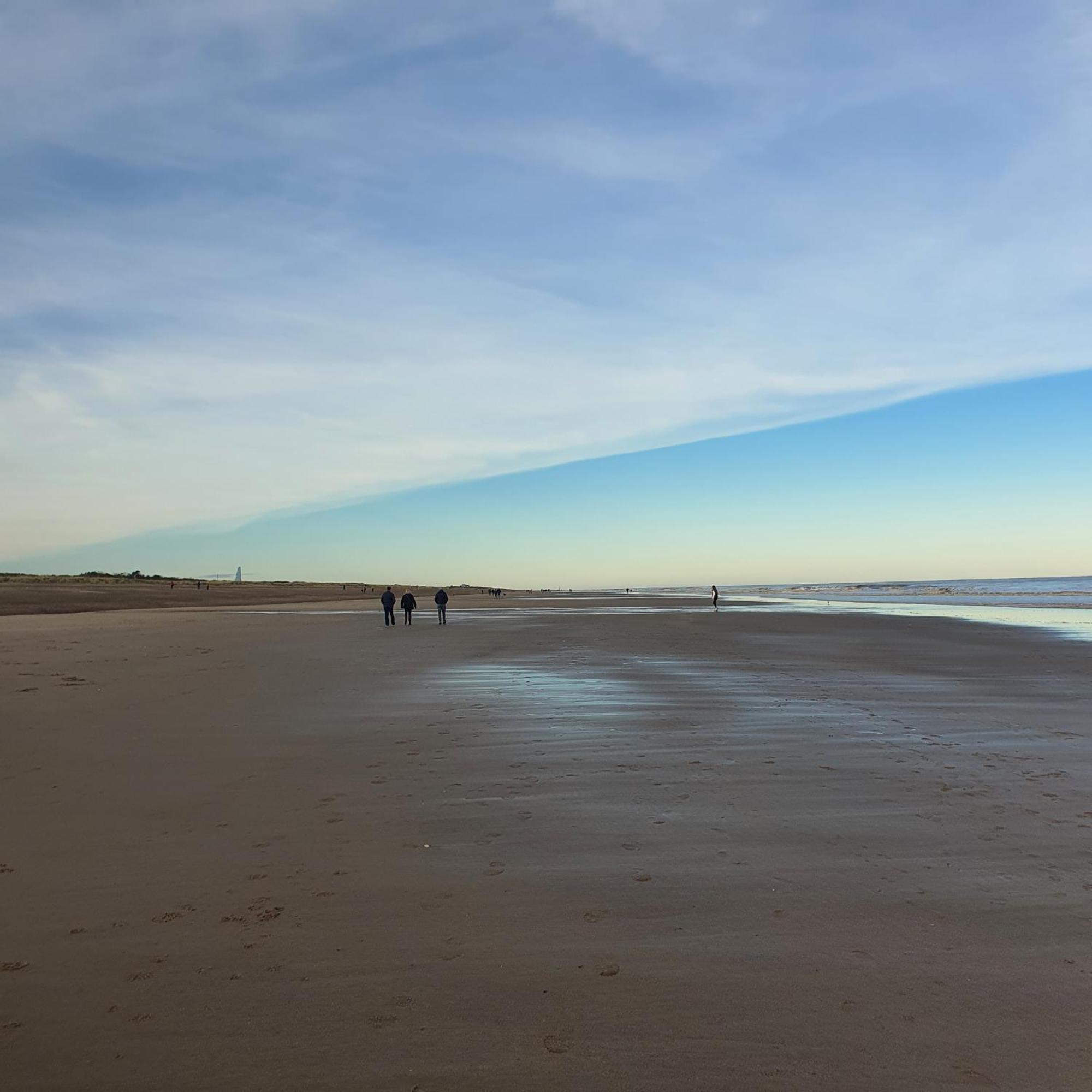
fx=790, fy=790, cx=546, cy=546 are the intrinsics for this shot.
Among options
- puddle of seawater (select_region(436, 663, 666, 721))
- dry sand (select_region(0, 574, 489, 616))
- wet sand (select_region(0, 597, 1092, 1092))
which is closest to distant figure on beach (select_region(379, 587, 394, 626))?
puddle of seawater (select_region(436, 663, 666, 721))

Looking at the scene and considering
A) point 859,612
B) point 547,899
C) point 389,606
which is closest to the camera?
point 547,899

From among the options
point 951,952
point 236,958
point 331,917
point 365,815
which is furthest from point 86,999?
point 951,952

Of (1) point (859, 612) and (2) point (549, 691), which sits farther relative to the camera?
(1) point (859, 612)

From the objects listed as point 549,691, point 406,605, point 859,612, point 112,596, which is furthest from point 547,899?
point 112,596

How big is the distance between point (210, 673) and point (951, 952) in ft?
52.4

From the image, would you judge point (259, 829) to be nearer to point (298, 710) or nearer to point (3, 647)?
point (298, 710)

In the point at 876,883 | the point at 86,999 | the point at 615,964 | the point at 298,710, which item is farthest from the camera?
the point at 298,710

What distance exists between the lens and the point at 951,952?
169 inches

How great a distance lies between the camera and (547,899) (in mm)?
5086

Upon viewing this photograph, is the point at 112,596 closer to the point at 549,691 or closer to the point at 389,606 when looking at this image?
the point at 389,606

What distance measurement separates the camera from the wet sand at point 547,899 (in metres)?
3.49

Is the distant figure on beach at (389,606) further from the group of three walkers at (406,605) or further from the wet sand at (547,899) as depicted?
the wet sand at (547,899)

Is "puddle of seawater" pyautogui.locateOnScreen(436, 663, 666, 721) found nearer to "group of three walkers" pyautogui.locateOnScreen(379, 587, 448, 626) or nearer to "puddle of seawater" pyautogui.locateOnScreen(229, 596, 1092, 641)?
"puddle of seawater" pyautogui.locateOnScreen(229, 596, 1092, 641)

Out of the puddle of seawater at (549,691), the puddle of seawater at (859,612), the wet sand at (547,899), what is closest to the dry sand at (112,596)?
the puddle of seawater at (859,612)
